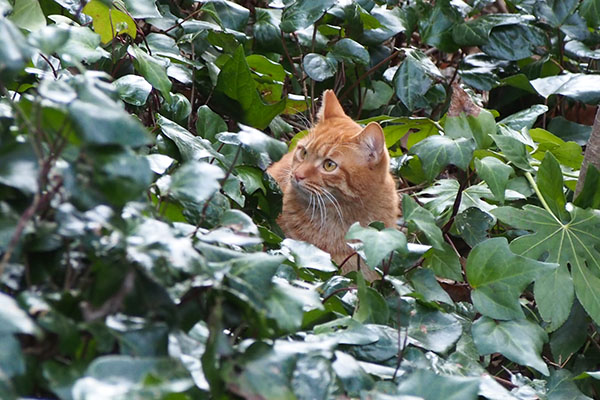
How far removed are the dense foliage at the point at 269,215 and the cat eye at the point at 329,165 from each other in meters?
Result: 0.23

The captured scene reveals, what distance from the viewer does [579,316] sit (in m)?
2.19

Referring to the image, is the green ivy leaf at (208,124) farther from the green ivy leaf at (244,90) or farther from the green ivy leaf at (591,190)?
the green ivy leaf at (591,190)

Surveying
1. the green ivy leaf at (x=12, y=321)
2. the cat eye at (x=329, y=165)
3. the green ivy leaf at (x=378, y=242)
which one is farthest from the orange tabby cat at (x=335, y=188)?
the green ivy leaf at (x=12, y=321)

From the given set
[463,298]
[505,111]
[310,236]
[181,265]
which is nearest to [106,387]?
[181,265]

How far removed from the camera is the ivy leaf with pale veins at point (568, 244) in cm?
201

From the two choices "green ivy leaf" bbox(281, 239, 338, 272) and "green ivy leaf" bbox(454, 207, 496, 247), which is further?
"green ivy leaf" bbox(454, 207, 496, 247)

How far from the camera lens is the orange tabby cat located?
2848 millimetres

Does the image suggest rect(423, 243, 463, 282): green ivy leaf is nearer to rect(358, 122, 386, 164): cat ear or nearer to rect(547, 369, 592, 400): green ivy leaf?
rect(547, 369, 592, 400): green ivy leaf

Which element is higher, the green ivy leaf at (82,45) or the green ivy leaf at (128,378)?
the green ivy leaf at (128,378)

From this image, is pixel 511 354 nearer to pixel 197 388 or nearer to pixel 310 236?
pixel 197 388

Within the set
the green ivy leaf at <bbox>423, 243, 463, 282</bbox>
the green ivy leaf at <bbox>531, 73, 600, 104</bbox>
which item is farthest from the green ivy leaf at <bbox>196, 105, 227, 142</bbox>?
the green ivy leaf at <bbox>531, 73, 600, 104</bbox>

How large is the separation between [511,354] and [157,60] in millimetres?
1280

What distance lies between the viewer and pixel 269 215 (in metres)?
2.28

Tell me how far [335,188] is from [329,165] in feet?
0.30
